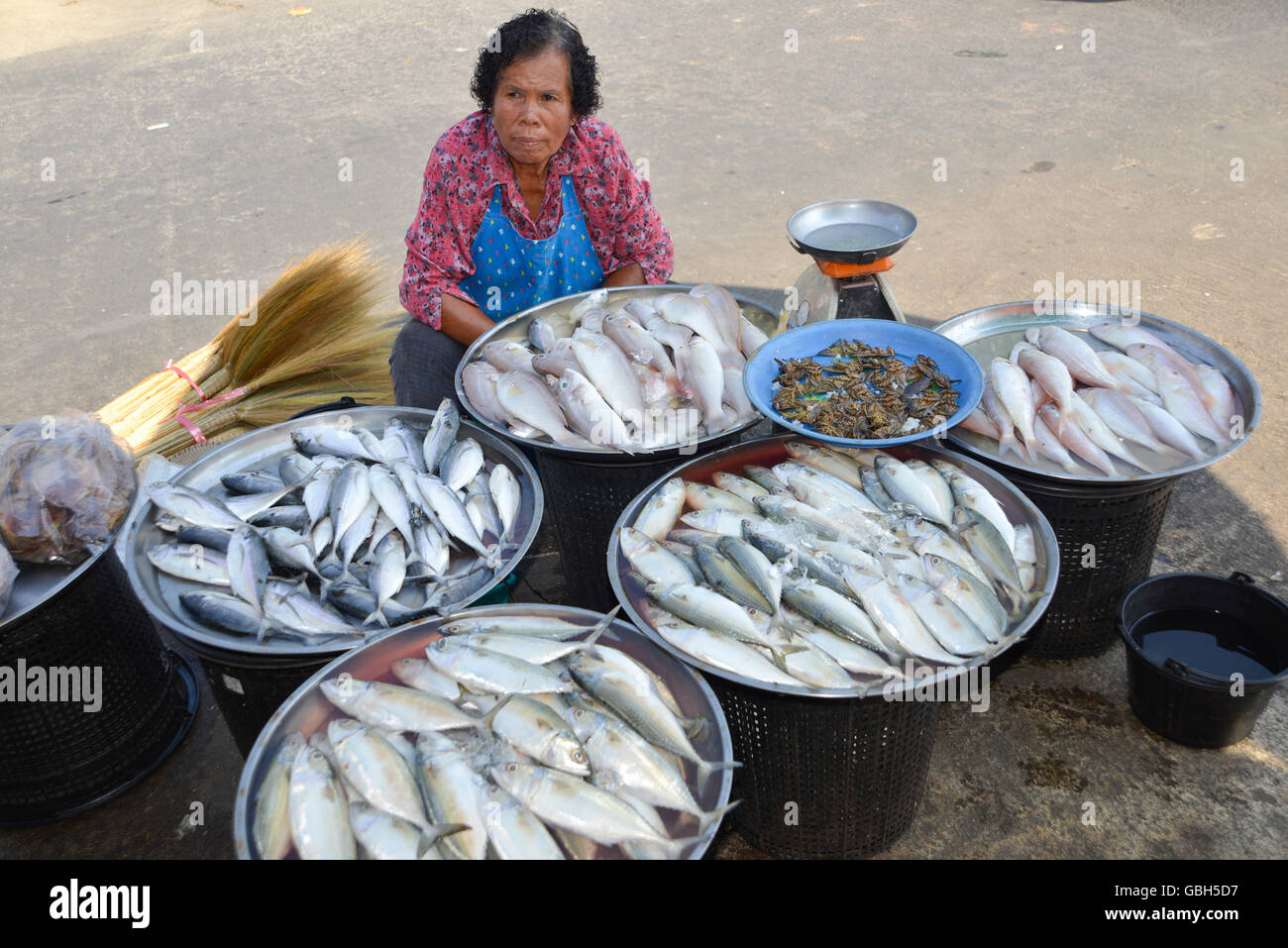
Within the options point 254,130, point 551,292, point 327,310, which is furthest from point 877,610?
point 254,130

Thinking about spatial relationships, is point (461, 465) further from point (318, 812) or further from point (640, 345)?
point (318, 812)

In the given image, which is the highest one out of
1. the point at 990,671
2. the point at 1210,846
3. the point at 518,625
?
the point at 518,625

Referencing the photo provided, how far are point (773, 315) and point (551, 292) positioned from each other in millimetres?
913

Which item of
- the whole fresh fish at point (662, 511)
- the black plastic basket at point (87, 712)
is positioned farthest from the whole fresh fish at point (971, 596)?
the black plastic basket at point (87, 712)

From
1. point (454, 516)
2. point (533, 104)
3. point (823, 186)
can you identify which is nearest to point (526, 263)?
point (533, 104)

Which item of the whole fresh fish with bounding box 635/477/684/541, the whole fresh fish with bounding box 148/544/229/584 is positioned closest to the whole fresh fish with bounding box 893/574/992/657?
the whole fresh fish with bounding box 635/477/684/541

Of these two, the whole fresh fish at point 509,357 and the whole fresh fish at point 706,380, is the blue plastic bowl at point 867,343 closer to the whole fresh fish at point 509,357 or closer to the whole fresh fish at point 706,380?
the whole fresh fish at point 706,380

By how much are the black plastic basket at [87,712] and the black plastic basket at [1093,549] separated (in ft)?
9.15

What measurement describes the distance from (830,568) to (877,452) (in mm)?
550

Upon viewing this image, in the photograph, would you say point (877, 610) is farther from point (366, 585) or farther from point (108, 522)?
point (108, 522)

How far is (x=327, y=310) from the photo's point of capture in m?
4.34

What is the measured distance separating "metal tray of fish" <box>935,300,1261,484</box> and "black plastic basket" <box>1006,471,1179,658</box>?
5 centimetres

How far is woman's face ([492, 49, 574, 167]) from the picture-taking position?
3240mm

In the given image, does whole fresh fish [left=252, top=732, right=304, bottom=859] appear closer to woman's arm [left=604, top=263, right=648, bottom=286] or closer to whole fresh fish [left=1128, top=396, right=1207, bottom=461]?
woman's arm [left=604, top=263, right=648, bottom=286]
